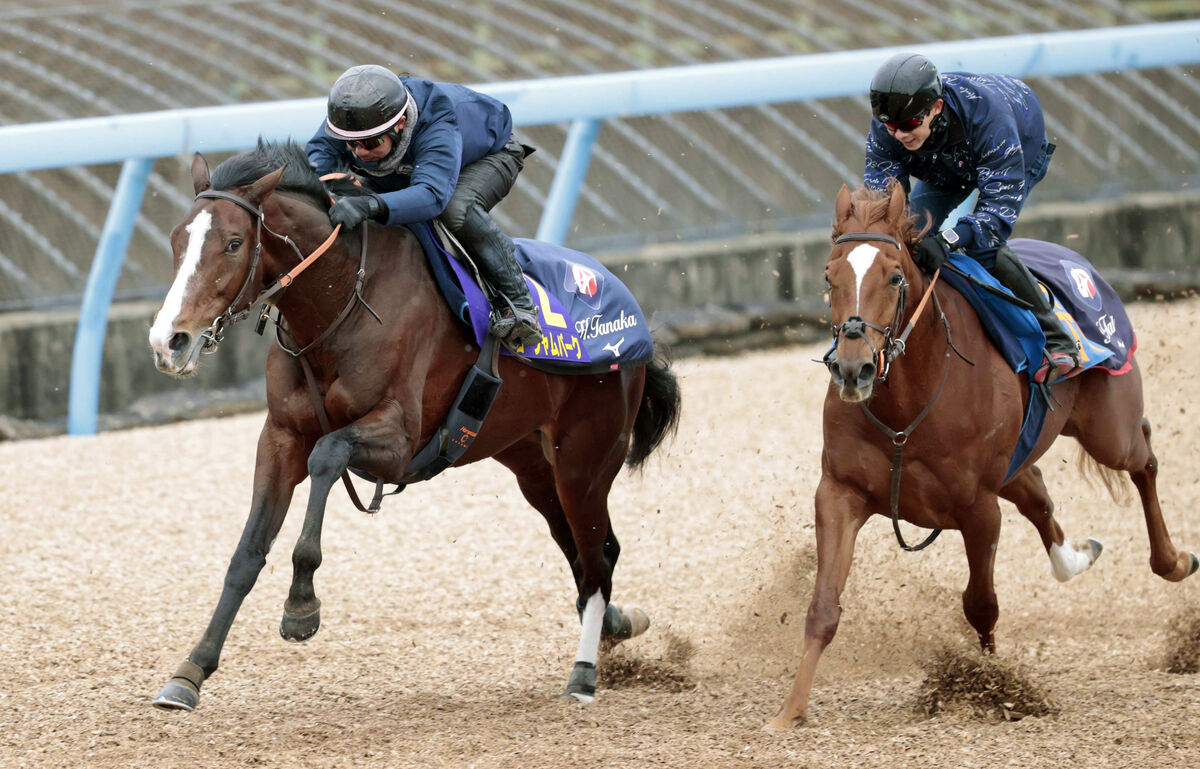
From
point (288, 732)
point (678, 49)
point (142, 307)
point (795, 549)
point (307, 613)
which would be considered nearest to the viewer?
point (307, 613)

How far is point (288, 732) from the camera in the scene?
16.6 feet

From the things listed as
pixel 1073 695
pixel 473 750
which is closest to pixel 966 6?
pixel 1073 695

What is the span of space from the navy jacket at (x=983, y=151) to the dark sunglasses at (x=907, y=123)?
0.38 ft

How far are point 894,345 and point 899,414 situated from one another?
364mm

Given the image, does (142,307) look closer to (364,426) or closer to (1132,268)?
(364,426)

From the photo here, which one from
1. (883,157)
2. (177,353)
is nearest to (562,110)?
(883,157)

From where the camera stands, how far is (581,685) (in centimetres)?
563

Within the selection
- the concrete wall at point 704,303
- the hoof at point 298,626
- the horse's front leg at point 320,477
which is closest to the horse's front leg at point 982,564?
the horse's front leg at point 320,477

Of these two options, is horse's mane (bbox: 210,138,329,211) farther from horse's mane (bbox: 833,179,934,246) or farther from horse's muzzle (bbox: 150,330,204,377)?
horse's mane (bbox: 833,179,934,246)

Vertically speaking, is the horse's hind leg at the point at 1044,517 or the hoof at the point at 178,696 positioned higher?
the hoof at the point at 178,696

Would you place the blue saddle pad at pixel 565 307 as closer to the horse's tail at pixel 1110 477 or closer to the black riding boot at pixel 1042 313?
the black riding boot at pixel 1042 313

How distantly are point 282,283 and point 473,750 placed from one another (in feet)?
5.40

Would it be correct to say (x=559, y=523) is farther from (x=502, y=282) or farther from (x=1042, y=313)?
(x=1042, y=313)

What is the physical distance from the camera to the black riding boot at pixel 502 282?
533 cm
